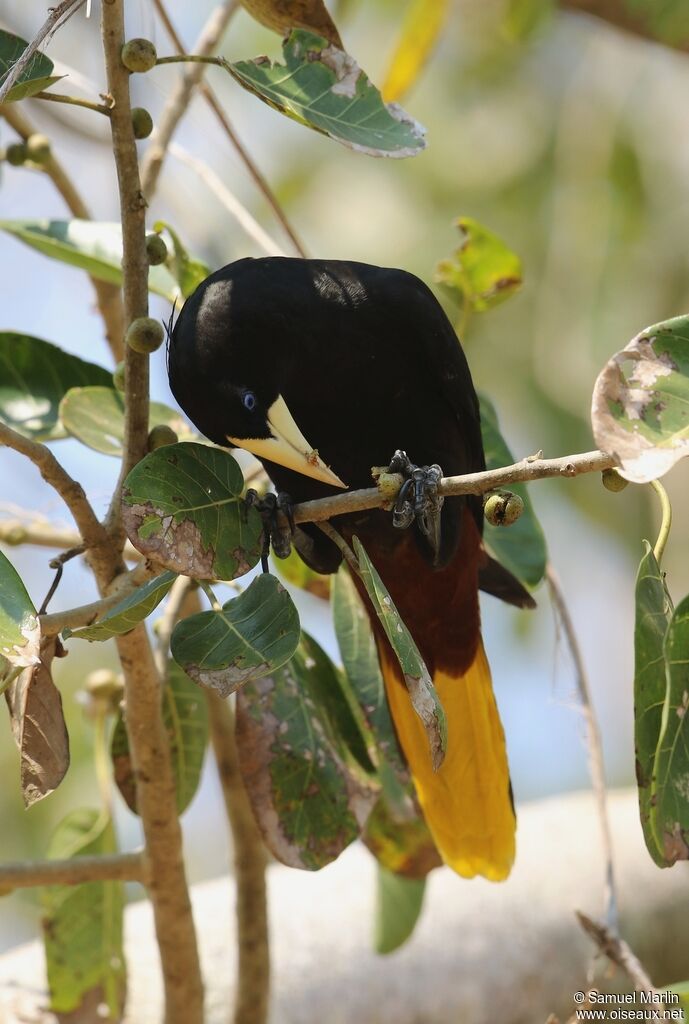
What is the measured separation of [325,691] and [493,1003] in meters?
1.12

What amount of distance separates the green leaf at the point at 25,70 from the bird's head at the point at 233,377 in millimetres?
622

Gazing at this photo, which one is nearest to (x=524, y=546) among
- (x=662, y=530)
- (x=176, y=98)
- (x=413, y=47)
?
(x=662, y=530)

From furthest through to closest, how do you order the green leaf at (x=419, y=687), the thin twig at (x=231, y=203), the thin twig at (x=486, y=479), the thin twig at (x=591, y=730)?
the thin twig at (x=231, y=203) → the thin twig at (x=591, y=730) → the green leaf at (x=419, y=687) → the thin twig at (x=486, y=479)

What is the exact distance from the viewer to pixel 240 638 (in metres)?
1.65

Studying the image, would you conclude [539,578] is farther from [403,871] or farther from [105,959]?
[105,959]

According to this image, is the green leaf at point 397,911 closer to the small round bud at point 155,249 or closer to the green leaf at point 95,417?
the green leaf at point 95,417

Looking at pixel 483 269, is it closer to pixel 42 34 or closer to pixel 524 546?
pixel 524 546

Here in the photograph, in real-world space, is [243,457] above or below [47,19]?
below

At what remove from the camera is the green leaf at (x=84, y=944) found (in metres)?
2.52

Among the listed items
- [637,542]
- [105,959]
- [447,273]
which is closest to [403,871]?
[105,959]

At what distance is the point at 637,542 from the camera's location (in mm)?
5609

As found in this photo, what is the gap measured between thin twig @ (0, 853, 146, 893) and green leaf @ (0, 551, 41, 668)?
726mm

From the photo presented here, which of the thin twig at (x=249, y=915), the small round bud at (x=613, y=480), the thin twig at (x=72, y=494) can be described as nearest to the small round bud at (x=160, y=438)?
the thin twig at (x=72, y=494)

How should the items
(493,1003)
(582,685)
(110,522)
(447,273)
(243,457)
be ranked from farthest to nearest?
(243,457) → (493,1003) → (447,273) → (582,685) → (110,522)
